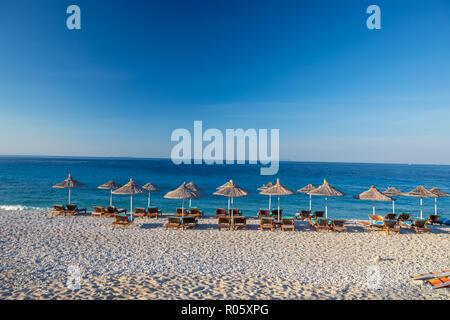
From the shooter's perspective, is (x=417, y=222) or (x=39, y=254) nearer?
(x=39, y=254)

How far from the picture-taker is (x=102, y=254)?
7.90 metres

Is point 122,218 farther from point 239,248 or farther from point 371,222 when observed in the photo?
point 371,222

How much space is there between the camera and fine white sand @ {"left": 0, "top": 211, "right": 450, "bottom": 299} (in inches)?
214

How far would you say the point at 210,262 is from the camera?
7.42m

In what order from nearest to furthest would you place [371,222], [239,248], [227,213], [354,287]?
→ [354,287] < [239,248] < [371,222] < [227,213]

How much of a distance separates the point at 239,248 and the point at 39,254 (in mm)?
6891

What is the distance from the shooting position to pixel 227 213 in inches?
575

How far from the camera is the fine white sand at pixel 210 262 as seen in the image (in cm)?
545

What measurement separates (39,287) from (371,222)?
44.7 feet
